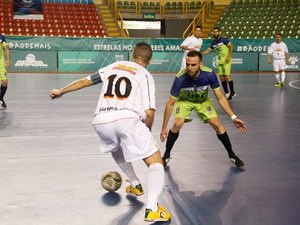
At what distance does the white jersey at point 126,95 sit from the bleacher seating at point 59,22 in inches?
963

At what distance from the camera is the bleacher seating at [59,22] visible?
27.3 metres

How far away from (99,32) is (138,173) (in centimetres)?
2422

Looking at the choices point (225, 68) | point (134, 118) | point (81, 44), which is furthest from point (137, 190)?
point (81, 44)

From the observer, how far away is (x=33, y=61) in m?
22.3

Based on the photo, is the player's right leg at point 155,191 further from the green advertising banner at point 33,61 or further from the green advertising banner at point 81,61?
the green advertising banner at point 33,61

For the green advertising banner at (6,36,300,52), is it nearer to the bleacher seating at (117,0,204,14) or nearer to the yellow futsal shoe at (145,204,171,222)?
the bleacher seating at (117,0,204,14)

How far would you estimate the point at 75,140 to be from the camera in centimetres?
698

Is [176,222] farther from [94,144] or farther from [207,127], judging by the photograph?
[207,127]

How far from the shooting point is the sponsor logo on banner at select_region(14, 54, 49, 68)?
22002mm

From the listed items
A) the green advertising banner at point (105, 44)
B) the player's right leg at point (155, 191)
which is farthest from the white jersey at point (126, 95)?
the green advertising banner at point (105, 44)

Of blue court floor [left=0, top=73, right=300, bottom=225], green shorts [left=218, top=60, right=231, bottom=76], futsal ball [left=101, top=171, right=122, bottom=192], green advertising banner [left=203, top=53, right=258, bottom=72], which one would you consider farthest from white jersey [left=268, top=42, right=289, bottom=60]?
futsal ball [left=101, top=171, right=122, bottom=192]

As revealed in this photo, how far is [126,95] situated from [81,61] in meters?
19.5

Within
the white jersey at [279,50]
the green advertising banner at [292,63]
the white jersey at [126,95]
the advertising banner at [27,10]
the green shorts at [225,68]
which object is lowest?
the green advertising banner at [292,63]

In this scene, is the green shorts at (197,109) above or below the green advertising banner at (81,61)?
above
